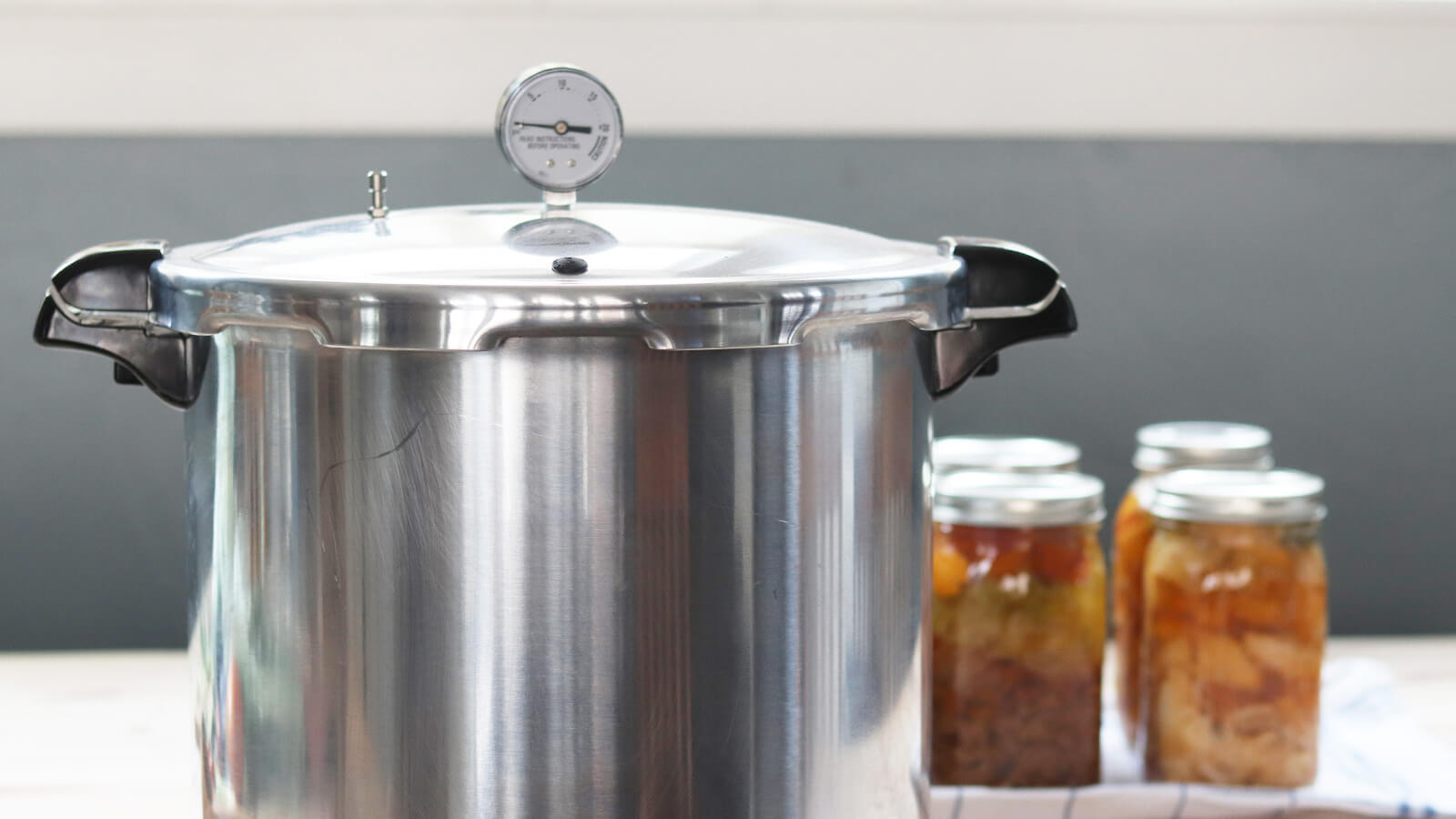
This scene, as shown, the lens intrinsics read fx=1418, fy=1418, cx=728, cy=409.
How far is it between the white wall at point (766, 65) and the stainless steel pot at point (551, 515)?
0.49 m

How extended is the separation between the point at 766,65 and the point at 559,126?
0.49 m

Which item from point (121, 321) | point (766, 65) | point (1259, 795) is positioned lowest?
point (1259, 795)

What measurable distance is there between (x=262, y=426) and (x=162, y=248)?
0.13 metres

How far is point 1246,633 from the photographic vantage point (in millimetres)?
789

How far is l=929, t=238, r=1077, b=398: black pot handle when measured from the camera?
1.99 ft

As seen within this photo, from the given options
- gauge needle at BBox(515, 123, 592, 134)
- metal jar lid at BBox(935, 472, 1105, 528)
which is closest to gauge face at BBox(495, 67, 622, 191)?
gauge needle at BBox(515, 123, 592, 134)

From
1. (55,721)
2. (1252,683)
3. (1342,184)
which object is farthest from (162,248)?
(1342,184)

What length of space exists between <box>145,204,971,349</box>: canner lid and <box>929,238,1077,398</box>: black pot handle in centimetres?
3

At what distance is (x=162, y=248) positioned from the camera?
0.60 m

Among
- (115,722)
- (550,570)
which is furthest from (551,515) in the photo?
(115,722)

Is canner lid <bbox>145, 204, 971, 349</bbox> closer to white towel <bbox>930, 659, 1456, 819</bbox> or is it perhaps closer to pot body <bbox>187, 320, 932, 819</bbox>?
pot body <bbox>187, 320, 932, 819</bbox>

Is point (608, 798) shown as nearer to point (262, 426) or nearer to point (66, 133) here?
point (262, 426)

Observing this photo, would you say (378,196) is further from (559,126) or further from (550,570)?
(550,570)

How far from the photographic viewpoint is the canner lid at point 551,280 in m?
0.48
